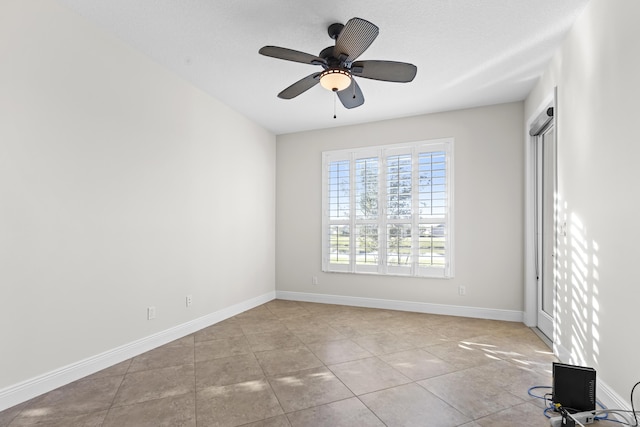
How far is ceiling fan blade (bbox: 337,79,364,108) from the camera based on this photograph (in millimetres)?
3005

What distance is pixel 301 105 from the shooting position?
14.7 feet

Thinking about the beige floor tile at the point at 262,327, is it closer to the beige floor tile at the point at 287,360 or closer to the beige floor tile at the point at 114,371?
the beige floor tile at the point at 287,360

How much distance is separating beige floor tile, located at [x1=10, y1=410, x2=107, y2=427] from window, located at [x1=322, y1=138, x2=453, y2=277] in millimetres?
3607

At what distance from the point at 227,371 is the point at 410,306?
2.84 meters

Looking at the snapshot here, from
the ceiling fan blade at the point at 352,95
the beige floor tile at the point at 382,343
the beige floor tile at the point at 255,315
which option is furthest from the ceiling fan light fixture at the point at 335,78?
the beige floor tile at the point at 255,315

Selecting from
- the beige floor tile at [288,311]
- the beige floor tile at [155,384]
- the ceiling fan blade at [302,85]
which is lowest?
the beige floor tile at [288,311]

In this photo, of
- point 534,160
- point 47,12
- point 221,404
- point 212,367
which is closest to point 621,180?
point 534,160

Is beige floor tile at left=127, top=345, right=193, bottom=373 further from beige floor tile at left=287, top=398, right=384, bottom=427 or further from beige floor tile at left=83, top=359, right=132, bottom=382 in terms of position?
beige floor tile at left=287, top=398, right=384, bottom=427

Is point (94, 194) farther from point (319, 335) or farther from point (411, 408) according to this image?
point (411, 408)

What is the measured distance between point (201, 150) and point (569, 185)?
145 inches

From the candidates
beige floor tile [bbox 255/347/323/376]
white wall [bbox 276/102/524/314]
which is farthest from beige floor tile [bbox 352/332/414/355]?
white wall [bbox 276/102/524/314]

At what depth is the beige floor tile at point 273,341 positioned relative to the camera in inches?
133

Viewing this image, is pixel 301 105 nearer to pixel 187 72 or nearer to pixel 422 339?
pixel 187 72

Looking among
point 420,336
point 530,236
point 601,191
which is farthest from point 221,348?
point 530,236
